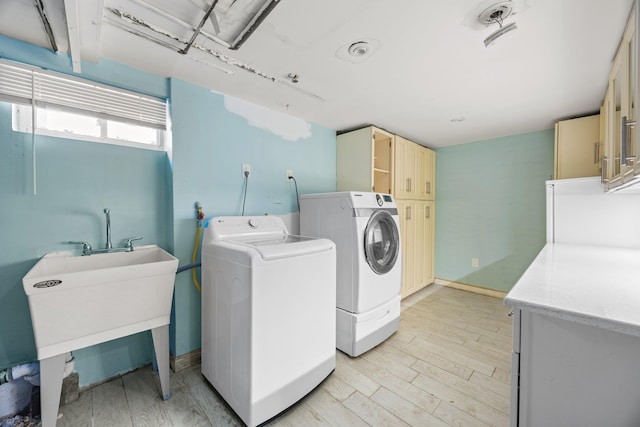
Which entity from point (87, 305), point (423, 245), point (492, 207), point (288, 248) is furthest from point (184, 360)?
point (492, 207)

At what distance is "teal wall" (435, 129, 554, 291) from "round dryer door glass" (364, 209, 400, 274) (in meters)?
1.88

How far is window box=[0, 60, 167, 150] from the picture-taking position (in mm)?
1473

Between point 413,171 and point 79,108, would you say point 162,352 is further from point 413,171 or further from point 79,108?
point 413,171

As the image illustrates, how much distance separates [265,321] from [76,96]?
1.89m

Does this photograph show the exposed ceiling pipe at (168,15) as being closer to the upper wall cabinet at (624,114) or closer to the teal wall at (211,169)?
the teal wall at (211,169)

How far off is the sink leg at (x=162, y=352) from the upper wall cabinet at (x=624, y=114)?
8.12 feet

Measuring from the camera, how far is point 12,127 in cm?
146

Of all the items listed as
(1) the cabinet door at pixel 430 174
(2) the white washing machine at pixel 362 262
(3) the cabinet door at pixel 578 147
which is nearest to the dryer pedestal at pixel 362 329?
(2) the white washing machine at pixel 362 262

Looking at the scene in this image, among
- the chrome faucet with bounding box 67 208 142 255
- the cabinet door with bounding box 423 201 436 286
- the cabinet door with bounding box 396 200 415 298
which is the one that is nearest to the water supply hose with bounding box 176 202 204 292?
the chrome faucet with bounding box 67 208 142 255

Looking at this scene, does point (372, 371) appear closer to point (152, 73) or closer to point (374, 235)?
point (374, 235)

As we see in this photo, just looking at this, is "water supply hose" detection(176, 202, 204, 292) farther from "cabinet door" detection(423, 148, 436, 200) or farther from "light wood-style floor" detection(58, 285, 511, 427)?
"cabinet door" detection(423, 148, 436, 200)

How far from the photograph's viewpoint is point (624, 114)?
4.33 ft

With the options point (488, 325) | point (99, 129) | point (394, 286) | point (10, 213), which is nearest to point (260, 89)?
point (99, 129)

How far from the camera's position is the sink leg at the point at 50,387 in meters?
1.23
